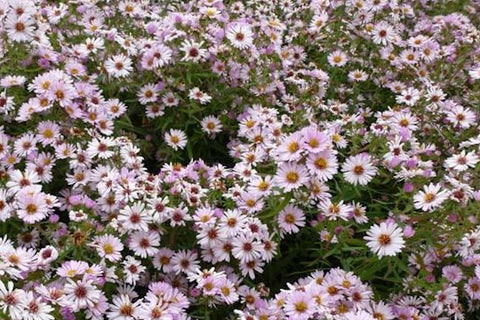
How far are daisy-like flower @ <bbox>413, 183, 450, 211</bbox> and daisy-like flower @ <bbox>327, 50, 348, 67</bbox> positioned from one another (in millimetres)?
1651

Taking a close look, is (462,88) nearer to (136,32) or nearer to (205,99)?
(205,99)

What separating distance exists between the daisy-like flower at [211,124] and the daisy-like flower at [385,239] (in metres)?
1.25

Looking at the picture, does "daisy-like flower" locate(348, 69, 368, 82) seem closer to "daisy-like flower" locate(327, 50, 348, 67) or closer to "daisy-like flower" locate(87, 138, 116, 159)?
"daisy-like flower" locate(327, 50, 348, 67)

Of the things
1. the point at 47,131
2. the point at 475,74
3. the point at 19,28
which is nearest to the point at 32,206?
the point at 47,131

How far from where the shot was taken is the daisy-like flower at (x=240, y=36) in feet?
11.4

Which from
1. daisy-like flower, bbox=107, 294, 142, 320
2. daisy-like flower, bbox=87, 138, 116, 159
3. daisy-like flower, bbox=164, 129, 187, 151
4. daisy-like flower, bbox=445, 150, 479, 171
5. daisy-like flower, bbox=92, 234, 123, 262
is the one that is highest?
daisy-like flower, bbox=164, 129, 187, 151

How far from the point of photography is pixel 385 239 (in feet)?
8.05

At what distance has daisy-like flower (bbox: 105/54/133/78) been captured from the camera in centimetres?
342

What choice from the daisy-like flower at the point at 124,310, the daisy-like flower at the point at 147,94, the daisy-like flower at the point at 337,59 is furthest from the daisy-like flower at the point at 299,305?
the daisy-like flower at the point at 337,59

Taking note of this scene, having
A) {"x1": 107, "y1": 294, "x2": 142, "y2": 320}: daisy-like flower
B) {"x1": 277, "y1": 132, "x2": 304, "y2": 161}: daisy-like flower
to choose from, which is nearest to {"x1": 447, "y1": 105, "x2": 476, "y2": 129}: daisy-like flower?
{"x1": 277, "y1": 132, "x2": 304, "y2": 161}: daisy-like flower

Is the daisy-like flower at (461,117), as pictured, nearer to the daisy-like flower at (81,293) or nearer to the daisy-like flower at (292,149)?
the daisy-like flower at (292,149)

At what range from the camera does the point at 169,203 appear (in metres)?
2.50

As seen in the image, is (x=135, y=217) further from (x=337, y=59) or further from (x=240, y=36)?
(x=337, y=59)

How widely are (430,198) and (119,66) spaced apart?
73.5 inches
